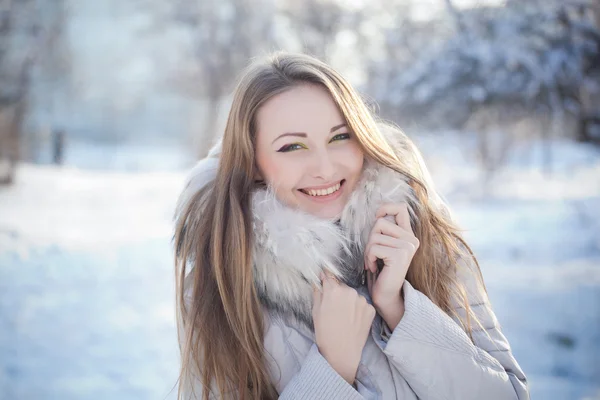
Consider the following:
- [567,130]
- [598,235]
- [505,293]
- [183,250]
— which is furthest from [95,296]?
[567,130]

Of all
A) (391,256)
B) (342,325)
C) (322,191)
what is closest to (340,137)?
(322,191)

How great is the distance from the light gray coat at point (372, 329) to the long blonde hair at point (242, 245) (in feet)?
0.18

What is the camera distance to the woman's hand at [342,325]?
4.77ft

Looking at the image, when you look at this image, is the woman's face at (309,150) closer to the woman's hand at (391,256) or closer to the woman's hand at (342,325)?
the woman's hand at (391,256)

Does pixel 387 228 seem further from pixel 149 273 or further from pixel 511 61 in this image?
pixel 511 61

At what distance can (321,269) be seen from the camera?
1.55 metres

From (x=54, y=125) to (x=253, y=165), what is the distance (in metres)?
8.10

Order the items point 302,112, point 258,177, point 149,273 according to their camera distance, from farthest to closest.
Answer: point 149,273 → point 258,177 → point 302,112

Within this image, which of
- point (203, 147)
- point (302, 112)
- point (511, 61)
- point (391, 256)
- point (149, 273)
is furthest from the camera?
point (203, 147)

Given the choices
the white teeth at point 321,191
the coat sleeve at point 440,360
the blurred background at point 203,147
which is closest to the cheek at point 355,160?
the white teeth at point 321,191

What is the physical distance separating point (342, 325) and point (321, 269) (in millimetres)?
212

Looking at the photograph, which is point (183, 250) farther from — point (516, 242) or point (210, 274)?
point (516, 242)

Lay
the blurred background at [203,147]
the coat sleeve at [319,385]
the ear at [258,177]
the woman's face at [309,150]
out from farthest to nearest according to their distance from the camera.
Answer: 1. the blurred background at [203,147]
2. the ear at [258,177]
3. the woman's face at [309,150]
4. the coat sleeve at [319,385]

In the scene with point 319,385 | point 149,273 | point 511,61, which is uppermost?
point 511,61
